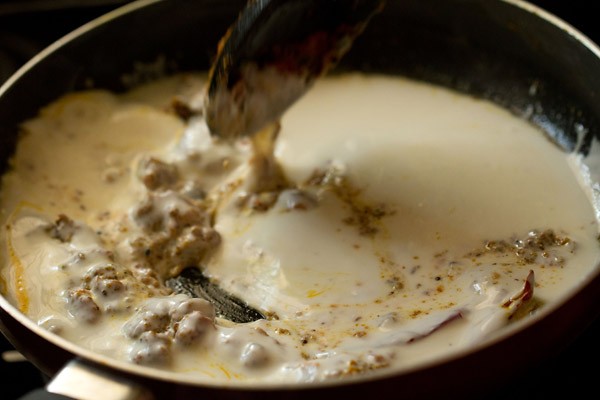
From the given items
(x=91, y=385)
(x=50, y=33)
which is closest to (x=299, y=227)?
(x=91, y=385)

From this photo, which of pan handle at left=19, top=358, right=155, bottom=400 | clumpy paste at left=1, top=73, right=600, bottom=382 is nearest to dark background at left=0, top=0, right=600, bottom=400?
clumpy paste at left=1, top=73, right=600, bottom=382

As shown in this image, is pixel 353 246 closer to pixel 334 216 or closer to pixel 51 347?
pixel 334 216

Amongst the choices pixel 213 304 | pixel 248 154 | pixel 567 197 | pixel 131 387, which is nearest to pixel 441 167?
pixel 567 197

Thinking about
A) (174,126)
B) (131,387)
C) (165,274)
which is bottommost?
(131,387)

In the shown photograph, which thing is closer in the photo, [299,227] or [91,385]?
[91,385]

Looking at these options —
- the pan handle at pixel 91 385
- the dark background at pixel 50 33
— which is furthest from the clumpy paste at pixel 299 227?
the dark background at pixel 50 33

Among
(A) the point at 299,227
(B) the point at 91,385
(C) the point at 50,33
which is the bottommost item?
(B) the point at 91,385

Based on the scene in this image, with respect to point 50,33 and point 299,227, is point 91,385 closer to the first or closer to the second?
point 299,227

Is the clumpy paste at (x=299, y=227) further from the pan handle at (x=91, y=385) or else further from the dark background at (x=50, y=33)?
the dark background at (x=50, y=33)
